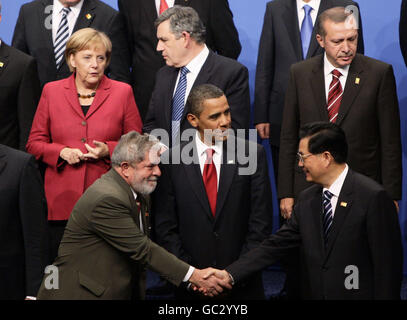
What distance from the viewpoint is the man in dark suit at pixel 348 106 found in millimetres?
4461

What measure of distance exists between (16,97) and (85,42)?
1.73 feet

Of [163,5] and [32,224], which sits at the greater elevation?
[163,5]

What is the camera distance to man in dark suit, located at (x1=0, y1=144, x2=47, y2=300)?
3793 mm

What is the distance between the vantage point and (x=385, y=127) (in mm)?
4457

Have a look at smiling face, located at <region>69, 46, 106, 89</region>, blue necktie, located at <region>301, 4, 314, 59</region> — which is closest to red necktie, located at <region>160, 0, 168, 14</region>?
smiling face, located at <region>69, 46, 106, 89</region>

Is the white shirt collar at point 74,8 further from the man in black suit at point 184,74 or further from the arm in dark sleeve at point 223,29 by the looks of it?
the arm in dark sleeve at point 223,29

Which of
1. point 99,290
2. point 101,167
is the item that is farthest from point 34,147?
point 99,290

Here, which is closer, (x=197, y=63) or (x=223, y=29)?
(x=197, y=63)

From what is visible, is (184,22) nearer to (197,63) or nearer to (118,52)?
(197,63)

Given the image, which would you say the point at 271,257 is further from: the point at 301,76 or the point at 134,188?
the point at 301,76

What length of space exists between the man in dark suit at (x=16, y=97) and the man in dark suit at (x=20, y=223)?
0.87 meters

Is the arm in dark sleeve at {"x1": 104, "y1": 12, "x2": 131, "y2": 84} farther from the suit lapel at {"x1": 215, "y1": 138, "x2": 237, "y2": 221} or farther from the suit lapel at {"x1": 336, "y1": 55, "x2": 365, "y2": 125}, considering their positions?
the suit lapel at {"x1": 336, "y1": 55, "x2": 365, "y2": 125}

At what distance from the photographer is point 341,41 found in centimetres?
451

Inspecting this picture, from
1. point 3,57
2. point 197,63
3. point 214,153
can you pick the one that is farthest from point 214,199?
point 3,57
